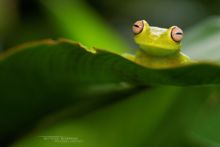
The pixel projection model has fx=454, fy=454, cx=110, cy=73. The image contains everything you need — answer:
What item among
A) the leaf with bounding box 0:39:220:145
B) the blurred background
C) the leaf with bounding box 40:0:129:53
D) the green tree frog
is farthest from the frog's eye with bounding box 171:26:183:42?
the blurred background

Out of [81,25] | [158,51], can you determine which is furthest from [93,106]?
[81,25]

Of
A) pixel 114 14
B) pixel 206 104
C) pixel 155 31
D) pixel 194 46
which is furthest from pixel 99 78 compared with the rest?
pixel 114 14

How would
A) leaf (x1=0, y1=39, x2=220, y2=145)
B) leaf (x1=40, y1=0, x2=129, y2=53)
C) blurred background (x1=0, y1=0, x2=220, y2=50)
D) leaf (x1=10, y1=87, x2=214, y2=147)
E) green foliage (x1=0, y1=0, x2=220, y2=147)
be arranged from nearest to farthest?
leaf (x1=0, y1=39, x2=220, y2=145) → green foliage (x1=0, y1=0, x2=220, y2=147) → leaf (x1=10, y1=87, x2=214, y2=147) → leaf (x1=40, y1=0, x2=129, y2=53) → blurred background (x1=0, y1=0, x2=220, y2=50)

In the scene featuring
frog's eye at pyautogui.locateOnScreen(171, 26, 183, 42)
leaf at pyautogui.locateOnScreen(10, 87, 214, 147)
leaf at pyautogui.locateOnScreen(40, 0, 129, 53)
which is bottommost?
leaf at pyautogui.locateOnScreen(10, 87, 214, 147)

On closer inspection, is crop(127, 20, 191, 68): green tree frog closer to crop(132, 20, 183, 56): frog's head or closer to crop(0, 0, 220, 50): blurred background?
crop(132, 20, 183, 56): frog's head

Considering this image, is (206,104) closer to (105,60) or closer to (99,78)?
(99,78)

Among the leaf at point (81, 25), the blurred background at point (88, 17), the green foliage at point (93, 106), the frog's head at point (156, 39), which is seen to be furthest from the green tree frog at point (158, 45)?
the blurred background at point (88, 17)

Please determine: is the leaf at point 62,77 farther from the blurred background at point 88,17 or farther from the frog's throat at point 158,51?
the blurred background at point 88,17
